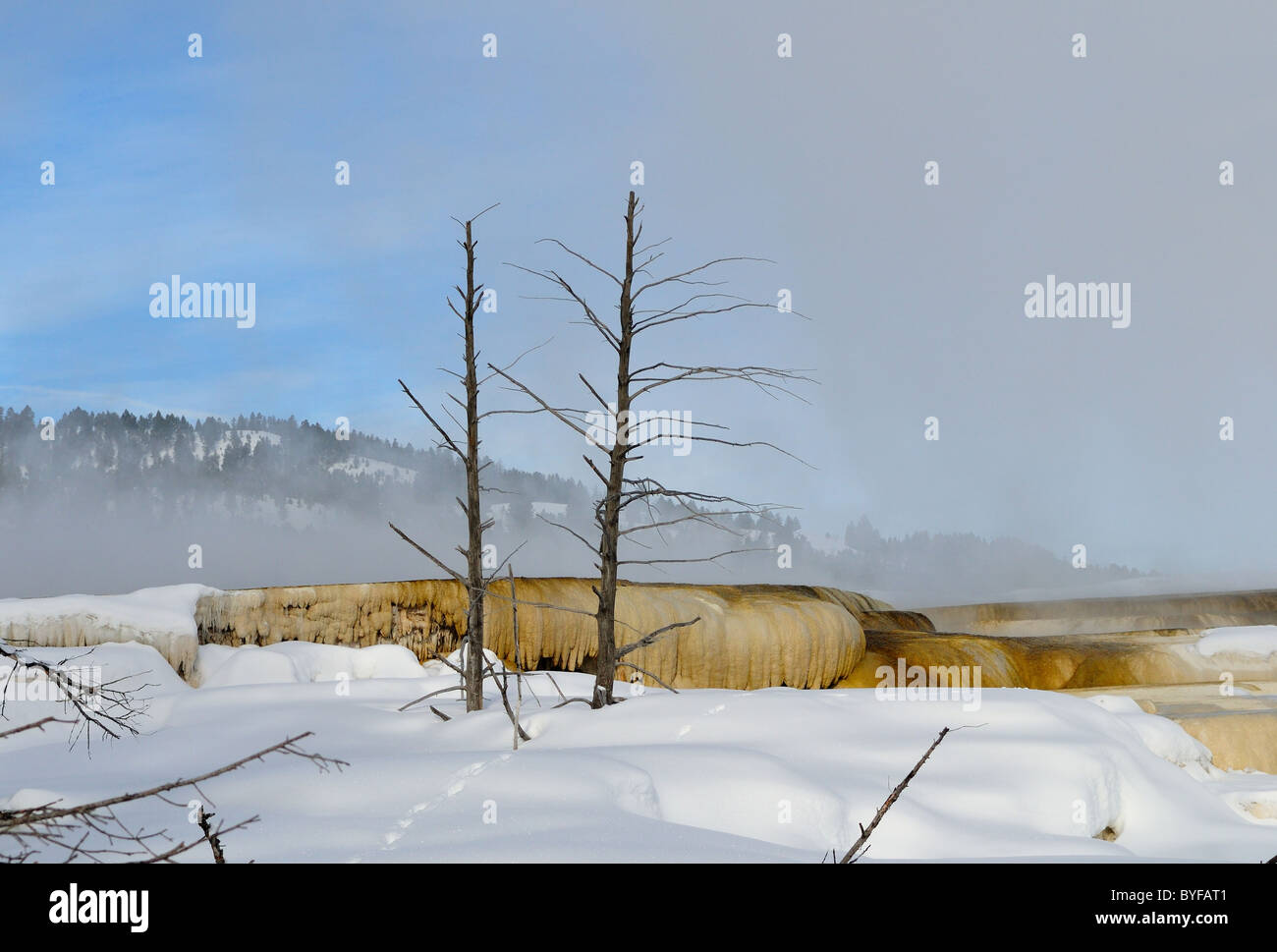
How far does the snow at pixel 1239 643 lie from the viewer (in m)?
14.1

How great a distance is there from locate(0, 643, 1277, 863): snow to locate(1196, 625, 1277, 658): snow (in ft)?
24.8

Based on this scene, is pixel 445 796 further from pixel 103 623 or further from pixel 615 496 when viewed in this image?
pixel 103 623

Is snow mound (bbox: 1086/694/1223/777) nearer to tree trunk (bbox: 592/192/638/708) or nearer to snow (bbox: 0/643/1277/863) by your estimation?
snow (bbox: 0/643/1277/863)

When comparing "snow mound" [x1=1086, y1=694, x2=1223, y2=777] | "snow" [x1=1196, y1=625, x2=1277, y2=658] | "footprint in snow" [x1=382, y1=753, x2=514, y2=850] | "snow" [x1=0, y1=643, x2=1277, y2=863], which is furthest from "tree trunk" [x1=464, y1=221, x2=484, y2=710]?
"snow" [x1=1196, y1=625, x2=1277, y2=658]

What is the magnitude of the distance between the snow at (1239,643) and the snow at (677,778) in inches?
297

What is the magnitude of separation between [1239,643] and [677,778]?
1279 centimetres

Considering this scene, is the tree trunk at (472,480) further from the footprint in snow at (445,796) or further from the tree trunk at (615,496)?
the footprint in snow at (445,796)

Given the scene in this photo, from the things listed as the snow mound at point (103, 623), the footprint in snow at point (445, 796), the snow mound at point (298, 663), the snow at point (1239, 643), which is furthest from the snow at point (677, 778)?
the snow at point (1239, 643)

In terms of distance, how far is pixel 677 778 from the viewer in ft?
15.3

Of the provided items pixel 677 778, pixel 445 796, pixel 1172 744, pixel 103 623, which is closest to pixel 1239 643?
pixel 1172 744

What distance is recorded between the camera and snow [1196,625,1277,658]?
14086 mm

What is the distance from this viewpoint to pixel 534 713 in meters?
6.29

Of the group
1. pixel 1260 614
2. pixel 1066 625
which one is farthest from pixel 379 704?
pixel 1260 614
